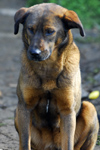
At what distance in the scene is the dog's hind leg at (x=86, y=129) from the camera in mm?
4531

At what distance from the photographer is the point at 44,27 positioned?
381 centimetres

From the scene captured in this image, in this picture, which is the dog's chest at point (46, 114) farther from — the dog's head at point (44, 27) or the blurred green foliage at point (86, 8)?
the blurred green foliage at point (86, 8)

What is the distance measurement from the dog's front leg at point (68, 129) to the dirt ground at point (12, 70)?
2.86 ft

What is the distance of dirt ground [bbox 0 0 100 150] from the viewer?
5.34 metres

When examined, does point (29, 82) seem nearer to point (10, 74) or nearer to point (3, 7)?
point (10, 74)

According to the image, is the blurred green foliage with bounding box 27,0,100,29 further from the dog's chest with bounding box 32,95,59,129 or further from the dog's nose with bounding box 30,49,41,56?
the dog's nose with bounding box 30,49,41,56

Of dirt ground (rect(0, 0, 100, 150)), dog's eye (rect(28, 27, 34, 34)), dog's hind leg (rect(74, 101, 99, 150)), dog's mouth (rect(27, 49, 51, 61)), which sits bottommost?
dirt ground (rect(0, 0, 100, 150))

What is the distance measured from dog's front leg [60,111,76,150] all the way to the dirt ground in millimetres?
870

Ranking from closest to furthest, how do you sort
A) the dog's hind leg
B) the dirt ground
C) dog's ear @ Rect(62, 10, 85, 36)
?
dog's ear @ Rect(62, 10, 85, 36) < the dog's hind leg < the dirt ground

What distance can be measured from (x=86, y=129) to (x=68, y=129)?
45 cm

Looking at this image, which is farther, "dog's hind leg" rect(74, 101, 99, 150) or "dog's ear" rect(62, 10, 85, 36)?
"dog's hind leg" rect(74, 101, 99, 150)

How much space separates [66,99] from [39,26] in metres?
0.91

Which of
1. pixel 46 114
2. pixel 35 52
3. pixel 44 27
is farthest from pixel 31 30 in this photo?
pixel 46 114

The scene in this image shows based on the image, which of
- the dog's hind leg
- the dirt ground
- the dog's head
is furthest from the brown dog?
the dirt ground
